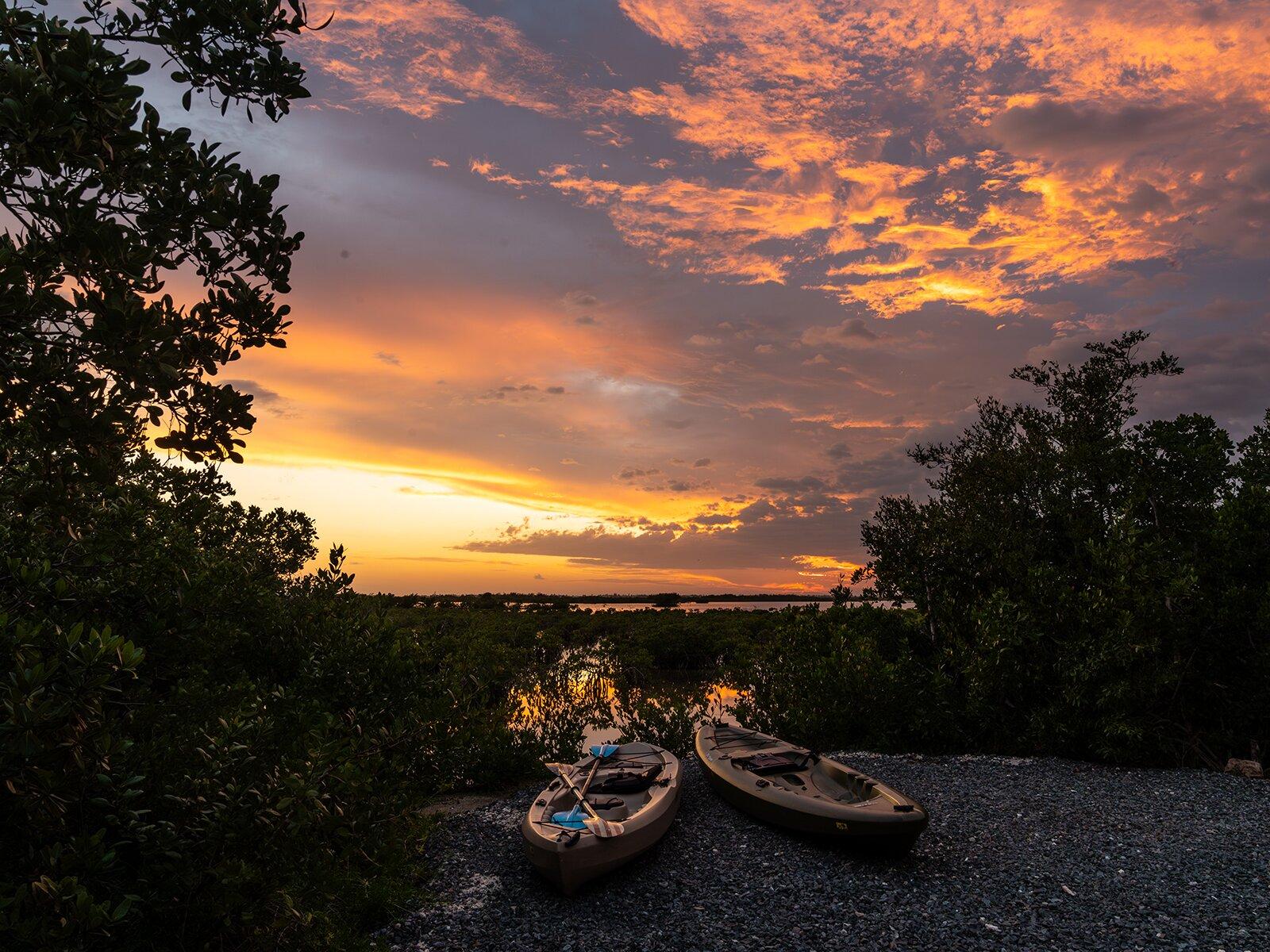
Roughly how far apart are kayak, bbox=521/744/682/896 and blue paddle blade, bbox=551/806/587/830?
1.0 inches

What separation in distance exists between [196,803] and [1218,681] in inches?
725

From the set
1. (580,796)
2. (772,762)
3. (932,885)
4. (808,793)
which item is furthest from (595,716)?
(932,885)

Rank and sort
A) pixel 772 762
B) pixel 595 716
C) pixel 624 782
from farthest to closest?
pixel 595 716 → pixel 772 762 → pixel 624 782

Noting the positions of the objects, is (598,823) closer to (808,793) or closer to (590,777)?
(590,777)

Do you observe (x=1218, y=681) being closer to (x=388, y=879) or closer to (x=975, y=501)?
(x=975, y=501)

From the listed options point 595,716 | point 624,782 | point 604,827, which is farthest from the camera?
point 595,716

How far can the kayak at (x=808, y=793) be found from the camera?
30.5 feet

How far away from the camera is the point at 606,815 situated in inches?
411

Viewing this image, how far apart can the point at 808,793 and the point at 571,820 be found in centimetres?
385

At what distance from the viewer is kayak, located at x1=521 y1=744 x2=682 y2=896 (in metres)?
8.85

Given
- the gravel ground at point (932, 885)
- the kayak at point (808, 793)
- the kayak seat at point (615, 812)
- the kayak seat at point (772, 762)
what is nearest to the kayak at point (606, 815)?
the kayak seat at point (615, 812)

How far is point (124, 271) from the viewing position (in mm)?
3895

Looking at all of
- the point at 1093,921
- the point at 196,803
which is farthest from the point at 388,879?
the point at 1093,921

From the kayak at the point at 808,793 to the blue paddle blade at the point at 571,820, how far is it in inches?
121
